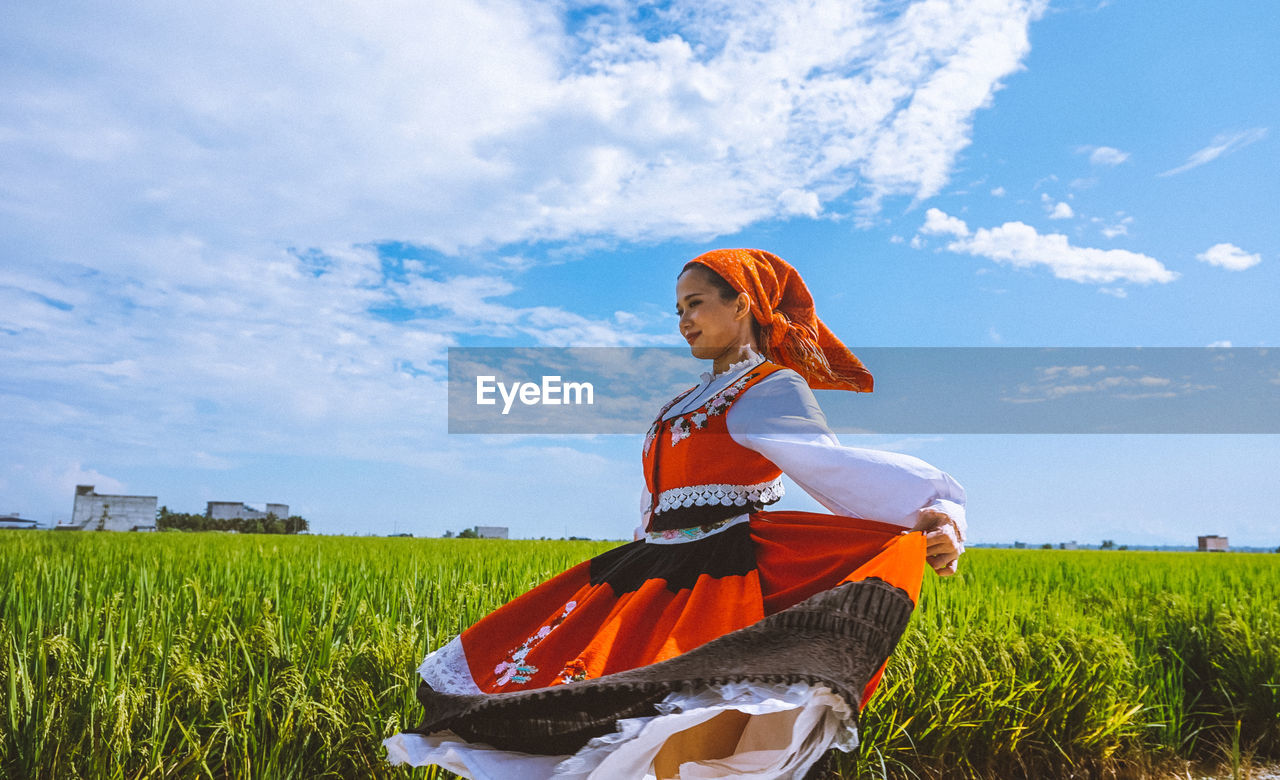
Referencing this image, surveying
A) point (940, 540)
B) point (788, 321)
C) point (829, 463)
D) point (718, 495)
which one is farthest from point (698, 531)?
point (788, 321)

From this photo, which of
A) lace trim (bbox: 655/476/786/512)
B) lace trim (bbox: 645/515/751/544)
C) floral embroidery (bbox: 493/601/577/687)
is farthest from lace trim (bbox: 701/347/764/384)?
floral embroidery (bbox: 493/601/577/687)

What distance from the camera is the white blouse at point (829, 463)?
1.83 metres

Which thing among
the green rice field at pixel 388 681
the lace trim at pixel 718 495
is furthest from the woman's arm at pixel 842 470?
the green rice field at pixel 388 681

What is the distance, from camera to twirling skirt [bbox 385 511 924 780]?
4.80ft

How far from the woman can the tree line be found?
35044 millimetres

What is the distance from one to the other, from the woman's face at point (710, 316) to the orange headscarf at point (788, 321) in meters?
0.04

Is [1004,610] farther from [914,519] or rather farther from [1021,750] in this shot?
[914,519]

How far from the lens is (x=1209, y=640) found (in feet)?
15.4

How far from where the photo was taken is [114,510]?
33.4m

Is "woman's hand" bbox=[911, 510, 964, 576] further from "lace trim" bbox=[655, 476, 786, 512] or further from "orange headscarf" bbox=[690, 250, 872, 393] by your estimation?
"orange headscarf" bbox=[690, 250, 872, 393]

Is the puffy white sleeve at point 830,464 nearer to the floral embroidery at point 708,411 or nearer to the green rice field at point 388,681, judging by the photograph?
the floral embroidery at point 708,411

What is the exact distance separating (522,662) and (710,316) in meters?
1.08

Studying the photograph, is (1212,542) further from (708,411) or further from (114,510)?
(114,510)

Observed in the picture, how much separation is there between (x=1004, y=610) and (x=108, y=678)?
433 cm
